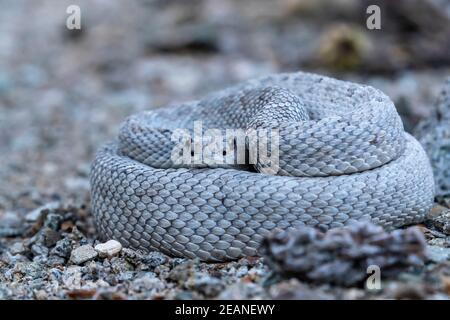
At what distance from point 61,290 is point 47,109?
28.4 feet

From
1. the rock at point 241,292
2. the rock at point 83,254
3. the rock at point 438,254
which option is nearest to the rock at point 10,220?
the rock at point 83,254

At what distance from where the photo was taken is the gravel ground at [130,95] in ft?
18.8

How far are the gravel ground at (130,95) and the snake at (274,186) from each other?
0.26m

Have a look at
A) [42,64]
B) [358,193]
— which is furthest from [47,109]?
[358,193]

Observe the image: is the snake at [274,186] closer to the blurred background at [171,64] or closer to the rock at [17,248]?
the rock at [17,248]

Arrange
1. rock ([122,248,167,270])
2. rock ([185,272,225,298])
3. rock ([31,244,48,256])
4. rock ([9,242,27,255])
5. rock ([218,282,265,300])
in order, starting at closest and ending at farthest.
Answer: rock ([218,282,265,300])
rock ([185,272,225,298])
rock ([122,248,167,270])
rock ([31,244,48,256])
rock ([9,242,27,255])

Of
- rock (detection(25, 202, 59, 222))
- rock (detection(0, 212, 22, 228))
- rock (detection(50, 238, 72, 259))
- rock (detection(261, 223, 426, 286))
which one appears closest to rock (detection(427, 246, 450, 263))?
rock (detection(261, 223, 426, 286))

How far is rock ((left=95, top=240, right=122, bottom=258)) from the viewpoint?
649cm

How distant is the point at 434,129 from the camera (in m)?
8.22

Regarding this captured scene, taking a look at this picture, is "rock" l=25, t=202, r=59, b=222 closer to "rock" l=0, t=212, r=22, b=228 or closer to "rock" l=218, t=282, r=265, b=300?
"rock" l=0, t=212, r=22, b=228

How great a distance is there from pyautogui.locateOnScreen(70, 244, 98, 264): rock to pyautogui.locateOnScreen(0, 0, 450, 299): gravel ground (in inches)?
0.6

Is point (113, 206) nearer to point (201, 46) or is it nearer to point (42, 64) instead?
point (201, 46)

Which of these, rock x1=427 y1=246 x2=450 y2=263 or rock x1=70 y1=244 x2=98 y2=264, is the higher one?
rock x1=427 y1=246 x2=450 y2=263
